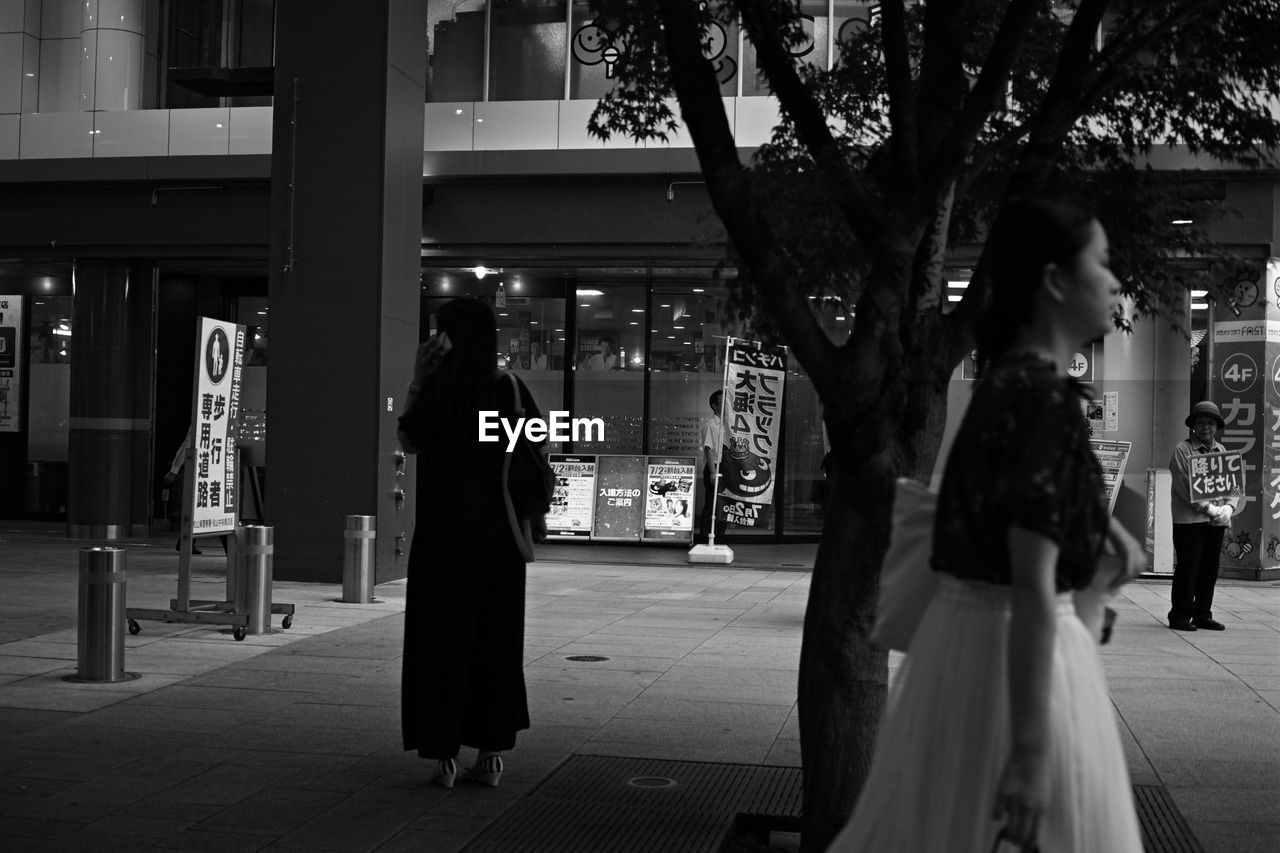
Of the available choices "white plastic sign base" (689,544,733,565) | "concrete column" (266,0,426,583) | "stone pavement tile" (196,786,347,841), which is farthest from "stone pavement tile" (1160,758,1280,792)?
"white plastic sign base" (689,544,733,565)

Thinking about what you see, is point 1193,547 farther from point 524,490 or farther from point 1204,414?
point 524,490

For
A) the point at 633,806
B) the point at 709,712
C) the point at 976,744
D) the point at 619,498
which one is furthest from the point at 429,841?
the point at 619,498

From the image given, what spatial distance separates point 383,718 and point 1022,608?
17.5 ft

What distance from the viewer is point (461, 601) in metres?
5.61

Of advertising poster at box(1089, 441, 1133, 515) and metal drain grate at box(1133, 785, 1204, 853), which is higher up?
advertising poster at box(1089, 441, 1133, 515)

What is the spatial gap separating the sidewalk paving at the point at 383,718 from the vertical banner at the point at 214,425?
36.0 inches

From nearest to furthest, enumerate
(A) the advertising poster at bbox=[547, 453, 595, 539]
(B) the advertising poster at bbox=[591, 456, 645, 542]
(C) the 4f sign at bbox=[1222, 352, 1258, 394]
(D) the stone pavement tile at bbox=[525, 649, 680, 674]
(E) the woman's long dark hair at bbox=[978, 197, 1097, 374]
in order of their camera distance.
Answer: (E) the woman's long dark hair at bbox=[978, 197, 1097, 374] < (D) the stone pavement tile at bbox=[525, 649, 680, 674] < (C) the 4f sign at bbox=[1222, 352, 1258, 394] < (B) the advertising poster at bbox=[591, 456, 645, 542] < (A) the advertising poster at bbox=[547, 453, 595, 539]

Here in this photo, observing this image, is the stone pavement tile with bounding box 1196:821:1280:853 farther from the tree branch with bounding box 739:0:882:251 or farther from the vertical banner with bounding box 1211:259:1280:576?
the vertical banner with bounding box 1211:259:1280:576

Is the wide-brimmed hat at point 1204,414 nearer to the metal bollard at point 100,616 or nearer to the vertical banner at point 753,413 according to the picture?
the vertical banner at point 753,413

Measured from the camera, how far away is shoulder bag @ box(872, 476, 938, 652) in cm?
277

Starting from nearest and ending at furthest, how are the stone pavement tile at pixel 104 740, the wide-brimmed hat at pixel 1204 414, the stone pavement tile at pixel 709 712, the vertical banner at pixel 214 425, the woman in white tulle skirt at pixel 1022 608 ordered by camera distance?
the woman in white tulle skirt at pixel 1022 608
the stone pavement tile at pixel 104 740
the stone pavement tile at pixel 709 712
the vertical banner at pixel 214 425
the wide-brimmed hat at pixel 1204 414

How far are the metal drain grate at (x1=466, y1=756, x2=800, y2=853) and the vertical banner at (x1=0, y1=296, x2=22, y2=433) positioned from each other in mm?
18005

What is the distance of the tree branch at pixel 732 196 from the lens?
15.0ft

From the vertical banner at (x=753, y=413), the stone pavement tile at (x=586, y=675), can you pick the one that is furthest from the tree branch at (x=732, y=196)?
the vertical banner at (x=753, y=413)
